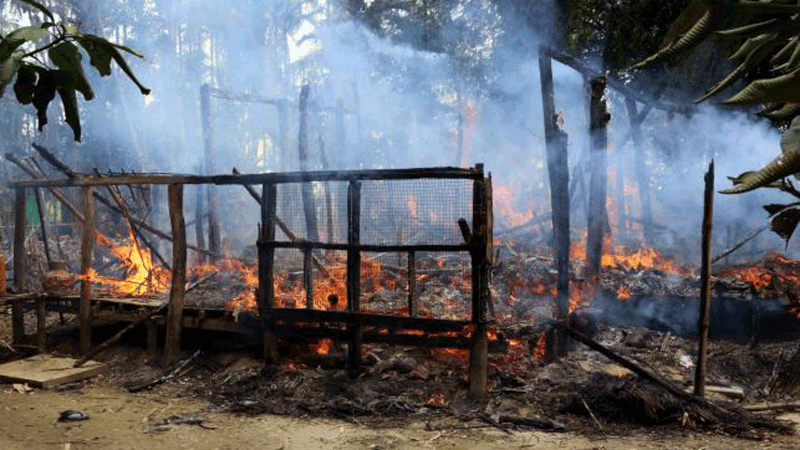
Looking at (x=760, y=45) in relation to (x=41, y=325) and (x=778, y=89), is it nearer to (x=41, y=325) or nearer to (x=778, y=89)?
(x=778, y=89)

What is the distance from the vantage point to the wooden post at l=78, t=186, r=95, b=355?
33.4 feet

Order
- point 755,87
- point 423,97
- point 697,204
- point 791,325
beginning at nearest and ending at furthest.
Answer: point 755,87
point 791,325
point 697,204
point 423,97

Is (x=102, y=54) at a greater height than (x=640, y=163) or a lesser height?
lesser

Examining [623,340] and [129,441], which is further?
[623,340]

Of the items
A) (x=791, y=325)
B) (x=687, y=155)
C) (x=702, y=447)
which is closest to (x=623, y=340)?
(x=791, y=325)

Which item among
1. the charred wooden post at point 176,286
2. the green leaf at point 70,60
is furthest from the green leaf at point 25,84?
the charred wooden post at point 176,286

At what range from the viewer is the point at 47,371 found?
9500mm

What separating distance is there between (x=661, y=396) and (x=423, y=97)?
29.5 metres

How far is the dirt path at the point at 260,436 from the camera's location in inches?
268

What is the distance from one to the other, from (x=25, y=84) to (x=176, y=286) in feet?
28.6

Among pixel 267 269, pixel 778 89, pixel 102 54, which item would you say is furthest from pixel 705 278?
pixel 102 54

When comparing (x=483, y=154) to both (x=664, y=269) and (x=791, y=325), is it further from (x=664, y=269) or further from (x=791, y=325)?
(x=791, y=325)

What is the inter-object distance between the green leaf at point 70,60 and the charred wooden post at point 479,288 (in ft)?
21.4

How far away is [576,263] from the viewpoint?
50.9 ft
